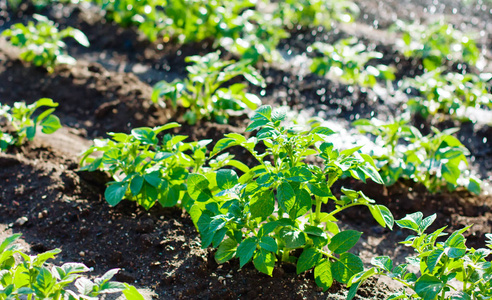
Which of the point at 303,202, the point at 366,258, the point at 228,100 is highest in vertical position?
the point at 303,202

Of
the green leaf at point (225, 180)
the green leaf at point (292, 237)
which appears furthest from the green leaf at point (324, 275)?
the green leaf at point (225, 180)

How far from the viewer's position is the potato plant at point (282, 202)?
7.18ft

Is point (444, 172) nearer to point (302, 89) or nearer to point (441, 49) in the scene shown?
point (302, 89)

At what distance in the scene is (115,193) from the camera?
2.62 metres

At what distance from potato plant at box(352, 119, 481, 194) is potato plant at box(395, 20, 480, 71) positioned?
2.09 meters

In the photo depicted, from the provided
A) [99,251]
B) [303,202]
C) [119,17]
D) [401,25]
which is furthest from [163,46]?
[303,202]

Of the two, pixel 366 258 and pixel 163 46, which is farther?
pixel 163 46

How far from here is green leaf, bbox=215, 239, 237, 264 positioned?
236 centimetres

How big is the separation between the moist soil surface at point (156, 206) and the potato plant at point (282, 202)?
226mm

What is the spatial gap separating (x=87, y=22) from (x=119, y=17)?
49 centimetres

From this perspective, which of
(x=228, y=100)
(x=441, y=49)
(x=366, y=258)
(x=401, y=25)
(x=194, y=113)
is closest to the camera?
(x=366, y=258)

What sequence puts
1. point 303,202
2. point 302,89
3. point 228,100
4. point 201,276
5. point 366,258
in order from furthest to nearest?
1. point 302,89
2. point 228,100
3. point 366,258
4. point 201,276
5. point 303,202

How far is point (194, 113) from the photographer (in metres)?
3.98

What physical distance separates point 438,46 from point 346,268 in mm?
3642
